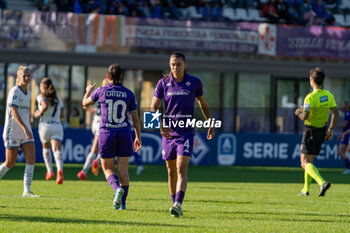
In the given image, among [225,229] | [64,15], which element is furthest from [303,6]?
[225,229]

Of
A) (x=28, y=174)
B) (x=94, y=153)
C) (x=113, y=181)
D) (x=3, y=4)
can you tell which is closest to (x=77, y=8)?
(x=3, y=4)

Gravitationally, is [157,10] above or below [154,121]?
above

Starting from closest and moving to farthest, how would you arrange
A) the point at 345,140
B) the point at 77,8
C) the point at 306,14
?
1. the point at 345,140
2. the point at 77,8
3. the point at 306,14

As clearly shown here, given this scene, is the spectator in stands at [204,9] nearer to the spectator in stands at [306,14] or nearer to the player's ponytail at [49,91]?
the spectator in stands at [306,14]

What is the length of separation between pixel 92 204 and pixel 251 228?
3199mm

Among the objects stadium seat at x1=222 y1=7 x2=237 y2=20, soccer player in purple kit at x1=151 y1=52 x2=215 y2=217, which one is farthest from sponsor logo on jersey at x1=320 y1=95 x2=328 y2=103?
stadium seat at x1=222 y1=7 x2=237 y2=20

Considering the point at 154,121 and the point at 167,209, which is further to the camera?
the point at 154,121

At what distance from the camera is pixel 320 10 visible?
109ft

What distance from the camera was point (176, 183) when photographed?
954cm

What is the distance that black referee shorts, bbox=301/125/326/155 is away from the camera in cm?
1292

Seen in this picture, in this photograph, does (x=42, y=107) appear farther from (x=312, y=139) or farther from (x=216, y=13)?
(x=216, y=13)

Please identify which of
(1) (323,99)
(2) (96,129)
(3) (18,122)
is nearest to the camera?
(3) (18,122)

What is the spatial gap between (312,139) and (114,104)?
4.86 meters

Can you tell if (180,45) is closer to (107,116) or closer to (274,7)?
(274,7)
